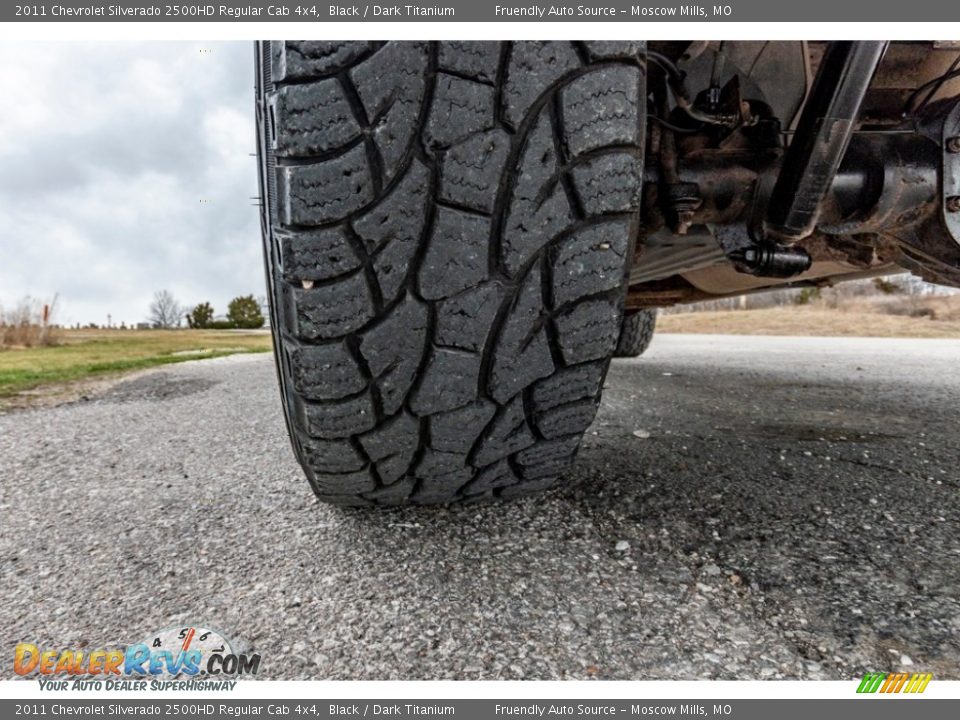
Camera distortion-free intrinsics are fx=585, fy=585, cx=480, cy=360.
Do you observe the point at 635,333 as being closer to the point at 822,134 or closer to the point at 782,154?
the point at 782,154

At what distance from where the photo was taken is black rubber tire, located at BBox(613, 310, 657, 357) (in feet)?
10.4

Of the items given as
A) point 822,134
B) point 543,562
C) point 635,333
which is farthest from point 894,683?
point 635,333

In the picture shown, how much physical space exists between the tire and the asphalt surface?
0.22 metres

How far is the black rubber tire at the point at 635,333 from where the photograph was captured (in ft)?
10.4

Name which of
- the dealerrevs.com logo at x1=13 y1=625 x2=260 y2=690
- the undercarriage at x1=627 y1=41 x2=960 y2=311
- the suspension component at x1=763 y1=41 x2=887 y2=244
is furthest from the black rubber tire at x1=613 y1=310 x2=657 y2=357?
the dealerrevs.com logo at x1=13 y1=625 x2=260 y2=690

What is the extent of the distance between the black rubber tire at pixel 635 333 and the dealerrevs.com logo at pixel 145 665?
8.61ft

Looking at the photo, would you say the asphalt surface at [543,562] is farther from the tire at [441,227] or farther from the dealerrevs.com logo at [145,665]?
the tire at [441,227]

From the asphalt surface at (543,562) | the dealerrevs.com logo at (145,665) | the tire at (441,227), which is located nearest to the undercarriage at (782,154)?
the tire at (441,227)

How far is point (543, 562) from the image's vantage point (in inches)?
35.6

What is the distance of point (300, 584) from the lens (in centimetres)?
87

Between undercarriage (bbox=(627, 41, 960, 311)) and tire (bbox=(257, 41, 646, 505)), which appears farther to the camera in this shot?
undercarriage (bbox=(627, 41, 960, 311))

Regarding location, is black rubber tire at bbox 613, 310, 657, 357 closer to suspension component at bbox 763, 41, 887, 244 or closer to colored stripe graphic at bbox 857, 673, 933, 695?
suspension component at bbox 763, 41, 887, 244

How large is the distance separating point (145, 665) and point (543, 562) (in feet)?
1.79
